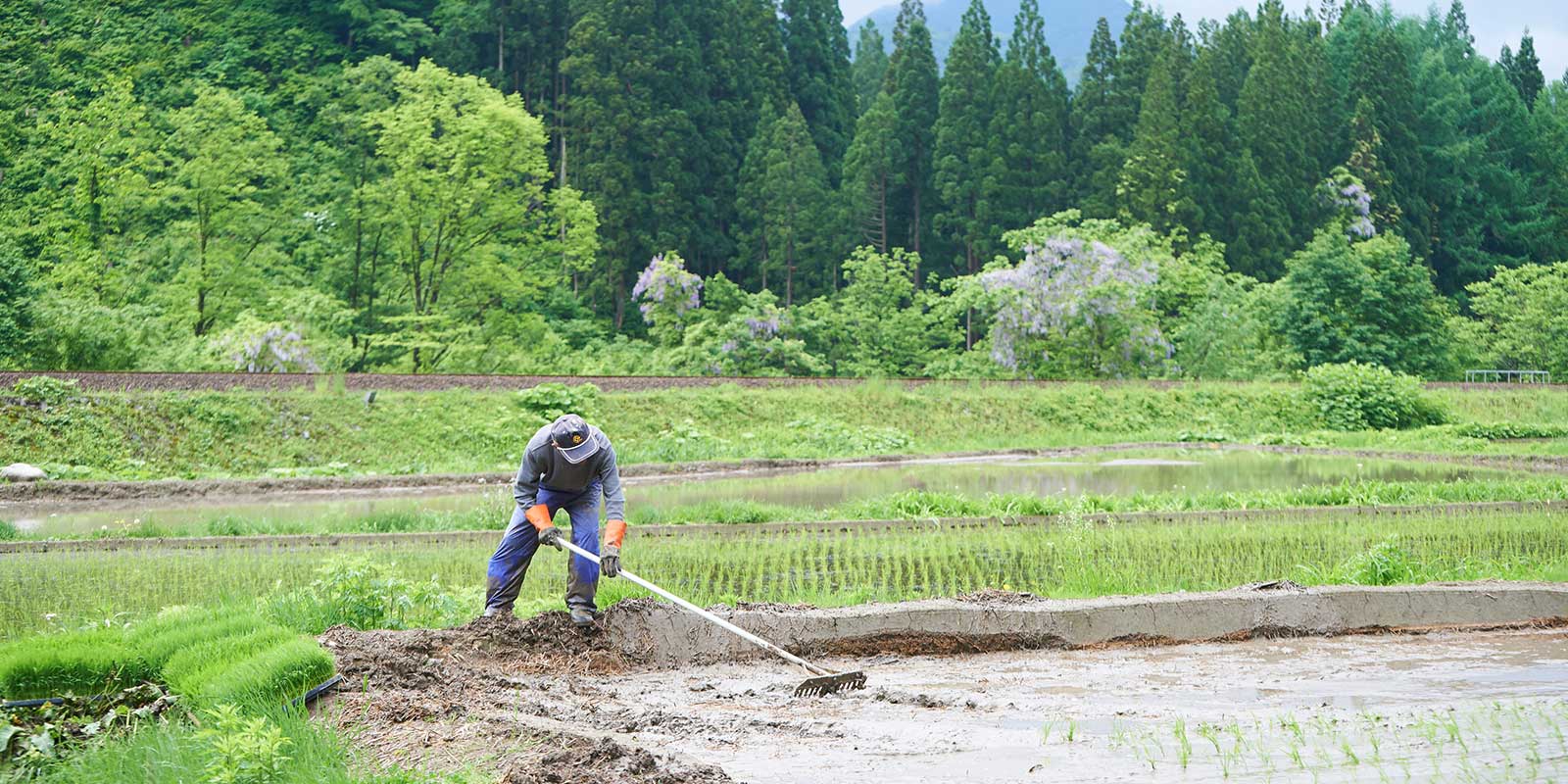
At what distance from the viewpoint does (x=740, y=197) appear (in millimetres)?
48812

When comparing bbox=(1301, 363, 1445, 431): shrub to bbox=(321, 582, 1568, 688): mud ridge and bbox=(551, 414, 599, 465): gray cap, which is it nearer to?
bbox=(321, 582, 1568, 688): mud ridge

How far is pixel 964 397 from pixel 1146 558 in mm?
16888

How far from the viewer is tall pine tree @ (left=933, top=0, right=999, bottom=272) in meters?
50.3

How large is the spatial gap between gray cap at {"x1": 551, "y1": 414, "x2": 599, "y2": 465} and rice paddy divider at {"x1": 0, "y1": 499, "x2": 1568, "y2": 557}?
452 centimetres

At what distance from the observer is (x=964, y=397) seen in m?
27.8

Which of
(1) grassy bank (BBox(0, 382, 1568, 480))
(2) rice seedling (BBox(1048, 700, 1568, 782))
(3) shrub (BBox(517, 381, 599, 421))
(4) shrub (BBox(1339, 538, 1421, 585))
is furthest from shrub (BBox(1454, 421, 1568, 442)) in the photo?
(2) rice seedling (BBox(1048, 700, 1568, 782))

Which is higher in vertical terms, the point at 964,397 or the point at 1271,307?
the point at 1271,307

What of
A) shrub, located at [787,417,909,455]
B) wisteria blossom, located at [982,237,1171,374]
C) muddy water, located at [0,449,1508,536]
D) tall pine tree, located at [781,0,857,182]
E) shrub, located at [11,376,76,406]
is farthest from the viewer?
tall pine tree, located at [781,0,857,182]

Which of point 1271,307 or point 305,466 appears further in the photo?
point 1271,307

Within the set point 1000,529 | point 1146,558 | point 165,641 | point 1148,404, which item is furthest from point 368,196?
point 165,641

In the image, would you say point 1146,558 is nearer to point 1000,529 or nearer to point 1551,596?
point 1000,529

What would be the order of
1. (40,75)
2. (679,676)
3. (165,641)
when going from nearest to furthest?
1. (165,641)
2. (679,676)
3. (40,75)

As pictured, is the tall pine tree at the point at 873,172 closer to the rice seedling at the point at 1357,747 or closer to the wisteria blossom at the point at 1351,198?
the wisteria blossom at the point at 1351,198

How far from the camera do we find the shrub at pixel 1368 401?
2833cm
